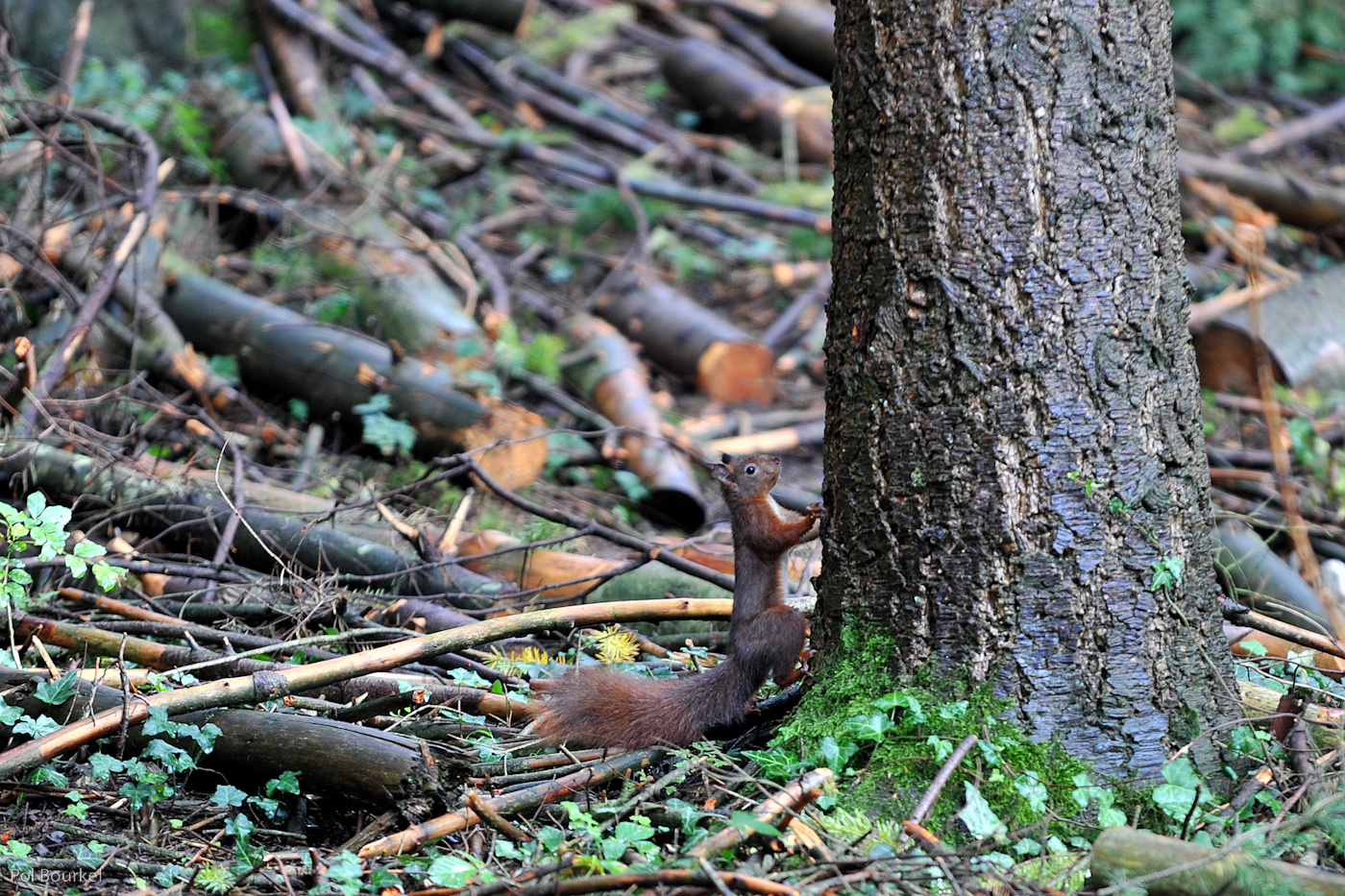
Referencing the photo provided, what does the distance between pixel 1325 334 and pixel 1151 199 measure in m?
5.66

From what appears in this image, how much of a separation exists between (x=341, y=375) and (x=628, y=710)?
3907 mm

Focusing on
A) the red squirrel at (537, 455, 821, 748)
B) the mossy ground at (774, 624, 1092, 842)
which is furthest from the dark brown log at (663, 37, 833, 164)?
the mossy ground at (774, 624, 1092, 842)

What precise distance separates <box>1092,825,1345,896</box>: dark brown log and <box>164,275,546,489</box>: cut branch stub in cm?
Answer: 396

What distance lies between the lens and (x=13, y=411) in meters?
4.54

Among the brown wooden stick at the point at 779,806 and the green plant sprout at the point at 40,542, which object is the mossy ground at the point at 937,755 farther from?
the green plant sprout at the point at 40,542

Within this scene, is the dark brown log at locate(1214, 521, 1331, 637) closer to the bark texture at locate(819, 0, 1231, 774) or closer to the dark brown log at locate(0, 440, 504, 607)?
the bark texture at locate(819, 0, 1231, 774)

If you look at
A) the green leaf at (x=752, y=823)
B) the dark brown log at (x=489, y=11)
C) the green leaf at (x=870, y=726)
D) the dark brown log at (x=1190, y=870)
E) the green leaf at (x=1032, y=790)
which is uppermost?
the dark brown log at (x=489, y=11)

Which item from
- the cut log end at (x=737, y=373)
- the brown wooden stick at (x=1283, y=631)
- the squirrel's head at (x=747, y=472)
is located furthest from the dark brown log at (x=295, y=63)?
the brown wooden stick at (x=1283, y=631)

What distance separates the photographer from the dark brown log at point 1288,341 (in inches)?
282

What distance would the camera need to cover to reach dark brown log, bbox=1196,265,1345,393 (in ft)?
23.5

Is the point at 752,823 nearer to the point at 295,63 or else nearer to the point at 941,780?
the point at 941,780

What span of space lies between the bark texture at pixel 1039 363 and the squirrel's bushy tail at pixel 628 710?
595 millimetres

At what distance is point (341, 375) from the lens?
246 inches

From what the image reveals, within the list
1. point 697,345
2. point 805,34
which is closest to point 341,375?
point 697,345
